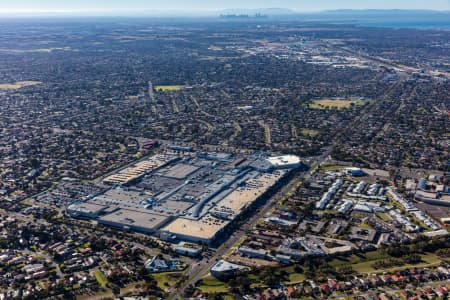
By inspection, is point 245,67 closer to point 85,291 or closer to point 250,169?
point 250,169

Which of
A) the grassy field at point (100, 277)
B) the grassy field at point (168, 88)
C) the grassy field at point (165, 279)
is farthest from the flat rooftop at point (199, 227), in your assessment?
the grassy field at point (168, 88)

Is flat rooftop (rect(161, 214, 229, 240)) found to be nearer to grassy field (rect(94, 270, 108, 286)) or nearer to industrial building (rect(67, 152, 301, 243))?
industrial building (rect(67, 152, 301, 243))

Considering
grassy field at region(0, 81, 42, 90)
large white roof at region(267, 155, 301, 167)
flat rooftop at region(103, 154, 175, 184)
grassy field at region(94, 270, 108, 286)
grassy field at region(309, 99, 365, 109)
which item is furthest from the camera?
grassy field at region(0, 81, 42, 90)

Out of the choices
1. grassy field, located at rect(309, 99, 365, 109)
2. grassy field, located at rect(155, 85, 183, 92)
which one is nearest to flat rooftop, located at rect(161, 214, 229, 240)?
grassy field, located at rect(309, 99, 365, 109)

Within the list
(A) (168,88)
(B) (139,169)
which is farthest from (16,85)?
(B) (139,169)

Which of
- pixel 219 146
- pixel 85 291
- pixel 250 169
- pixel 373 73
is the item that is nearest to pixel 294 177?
pixel 250 169

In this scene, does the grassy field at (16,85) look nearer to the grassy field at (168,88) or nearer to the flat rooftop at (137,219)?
the grassy field at (168,88)

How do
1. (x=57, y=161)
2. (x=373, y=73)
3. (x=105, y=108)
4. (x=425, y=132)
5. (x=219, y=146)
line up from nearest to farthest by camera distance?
1. (x=57, y=161)
2. (x=219, y=146)
3. (x=425, y=132)
4. (x=105, y=108)
5. (x=373, y=73)
